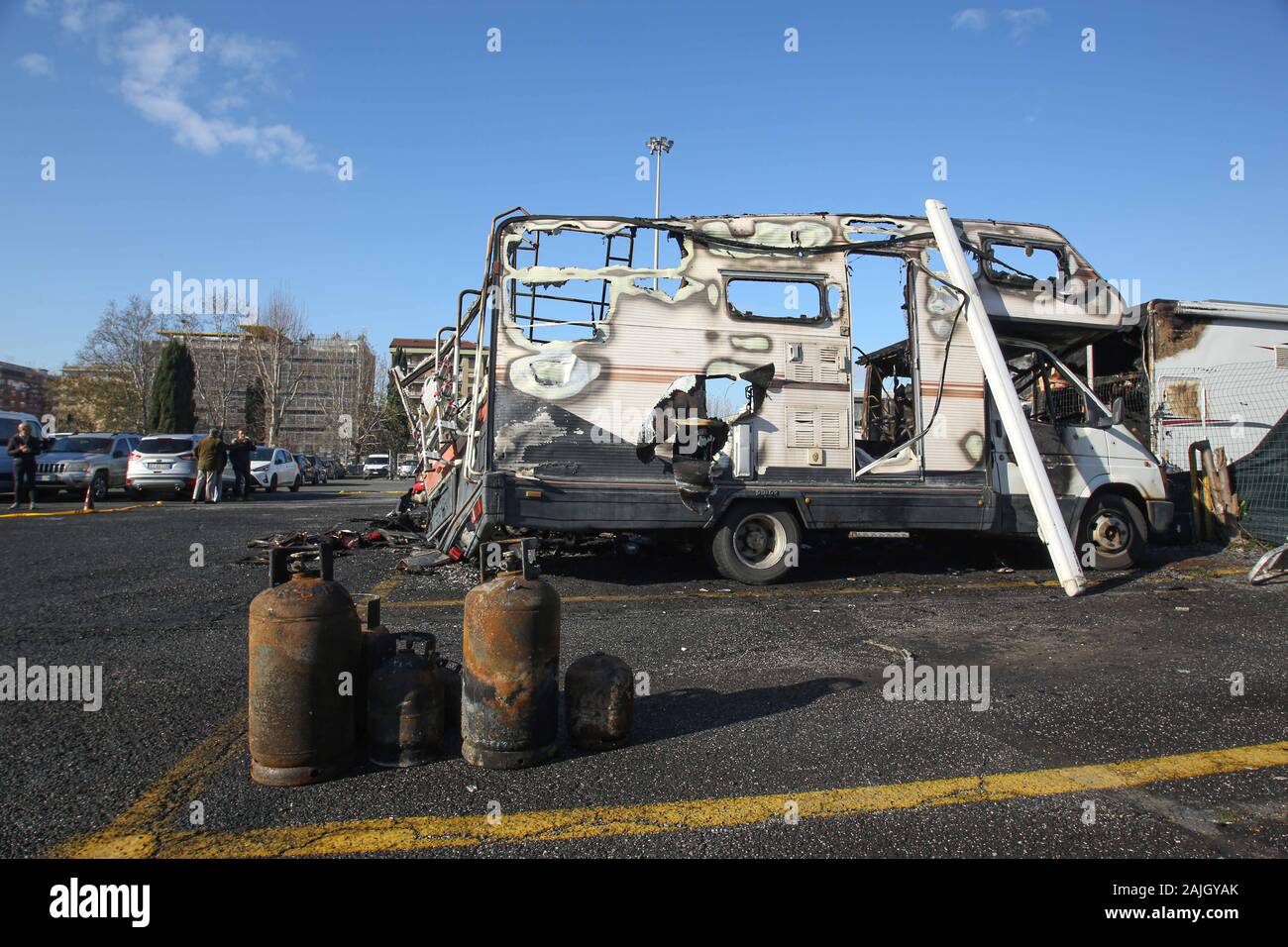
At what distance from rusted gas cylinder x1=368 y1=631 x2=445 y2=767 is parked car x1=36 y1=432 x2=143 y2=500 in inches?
662

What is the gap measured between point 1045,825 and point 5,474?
825 inches

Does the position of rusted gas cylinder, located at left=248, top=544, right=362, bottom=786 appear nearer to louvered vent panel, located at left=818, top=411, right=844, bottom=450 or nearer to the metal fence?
louvered vent panel, located at left=818, top=411, right=844, bottom=450

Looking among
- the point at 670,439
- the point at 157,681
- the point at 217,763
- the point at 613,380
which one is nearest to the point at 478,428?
the point at 613,380

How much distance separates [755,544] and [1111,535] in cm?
383

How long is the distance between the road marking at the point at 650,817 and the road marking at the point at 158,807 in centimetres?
6

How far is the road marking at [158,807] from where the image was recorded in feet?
8.23

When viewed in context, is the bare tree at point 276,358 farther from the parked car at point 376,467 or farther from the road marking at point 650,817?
the road marking at point 650,817

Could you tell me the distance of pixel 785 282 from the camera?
7352 millimetres

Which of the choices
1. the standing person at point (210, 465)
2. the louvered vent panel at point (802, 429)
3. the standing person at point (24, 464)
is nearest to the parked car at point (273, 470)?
the standing person at point (210, 465)

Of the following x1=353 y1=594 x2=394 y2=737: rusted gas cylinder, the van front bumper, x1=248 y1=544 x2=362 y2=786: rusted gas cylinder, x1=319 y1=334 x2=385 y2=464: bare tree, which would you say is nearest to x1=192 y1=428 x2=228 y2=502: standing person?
x1=353 y1=594 x2=394 y2=737: rusted gas cylinder

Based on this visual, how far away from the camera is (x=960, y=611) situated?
6266 mm

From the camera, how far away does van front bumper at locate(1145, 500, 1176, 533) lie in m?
7.98
